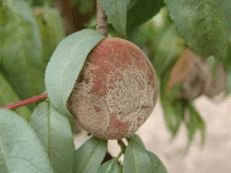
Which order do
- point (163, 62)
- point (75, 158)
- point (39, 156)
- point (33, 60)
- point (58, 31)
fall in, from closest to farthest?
point (39, 156)
point (75, 158)
point (33, 60)
point (58, 31)
point (163, 62)

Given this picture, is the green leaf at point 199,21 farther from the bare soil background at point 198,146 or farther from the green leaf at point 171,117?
the bare soil background at point 198,146

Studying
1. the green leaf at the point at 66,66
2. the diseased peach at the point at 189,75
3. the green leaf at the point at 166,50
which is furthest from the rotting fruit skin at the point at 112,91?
the diseased peach at the point at 189,75

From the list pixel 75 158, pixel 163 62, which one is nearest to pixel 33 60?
pixel 75 158

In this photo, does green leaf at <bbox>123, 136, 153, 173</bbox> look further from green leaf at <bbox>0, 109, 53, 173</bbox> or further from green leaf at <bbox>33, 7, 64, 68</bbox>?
green leaf at <bbox>33, 7, 64, 68</bbox>

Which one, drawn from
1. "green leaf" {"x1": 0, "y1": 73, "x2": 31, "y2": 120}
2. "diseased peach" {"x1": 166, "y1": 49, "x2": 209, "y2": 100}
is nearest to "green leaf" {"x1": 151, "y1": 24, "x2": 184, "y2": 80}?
"diseased peach" {"x1": 166, "y1": 49, "x2": 209, "y2": 100}

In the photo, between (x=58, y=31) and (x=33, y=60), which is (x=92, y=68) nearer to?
(x=33, y=60)

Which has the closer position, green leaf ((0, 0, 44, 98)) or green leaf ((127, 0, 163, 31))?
green leaf ((127, 0, 163, 31))

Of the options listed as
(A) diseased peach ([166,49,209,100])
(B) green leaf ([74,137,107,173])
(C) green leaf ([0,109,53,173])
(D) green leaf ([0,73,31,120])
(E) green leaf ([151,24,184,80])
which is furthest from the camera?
(A) diseased peach ([166,49,209,100])
